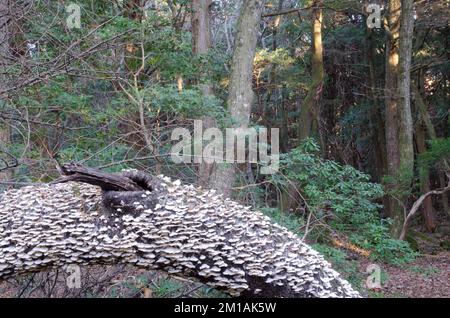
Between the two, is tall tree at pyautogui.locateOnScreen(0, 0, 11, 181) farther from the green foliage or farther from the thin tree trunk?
the thin tree trunk

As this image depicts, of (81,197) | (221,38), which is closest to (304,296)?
(81,197)

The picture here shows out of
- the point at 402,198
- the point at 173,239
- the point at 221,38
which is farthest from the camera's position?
the point at 221,38

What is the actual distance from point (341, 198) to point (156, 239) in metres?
3.17

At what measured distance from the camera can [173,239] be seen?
284 cm

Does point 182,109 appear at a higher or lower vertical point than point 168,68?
lower

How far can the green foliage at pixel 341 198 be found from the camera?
18.4 feet

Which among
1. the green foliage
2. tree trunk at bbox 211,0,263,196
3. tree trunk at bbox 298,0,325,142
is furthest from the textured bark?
the green foliage

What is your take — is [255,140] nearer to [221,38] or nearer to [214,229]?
[214,229]

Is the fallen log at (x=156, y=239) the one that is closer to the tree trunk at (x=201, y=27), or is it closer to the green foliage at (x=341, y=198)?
the green foliage at (x=341, y=198)

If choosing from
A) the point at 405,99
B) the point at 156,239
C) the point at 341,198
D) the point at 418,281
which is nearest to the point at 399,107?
the point at 405,99

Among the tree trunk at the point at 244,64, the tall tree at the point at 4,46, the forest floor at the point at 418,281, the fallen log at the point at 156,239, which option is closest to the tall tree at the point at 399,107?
the forest floor at the point at 418,281

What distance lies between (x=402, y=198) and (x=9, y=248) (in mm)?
8000

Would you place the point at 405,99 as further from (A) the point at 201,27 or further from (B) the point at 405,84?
(A) the point at 201,27

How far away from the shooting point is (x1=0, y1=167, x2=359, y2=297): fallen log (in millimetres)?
2854
